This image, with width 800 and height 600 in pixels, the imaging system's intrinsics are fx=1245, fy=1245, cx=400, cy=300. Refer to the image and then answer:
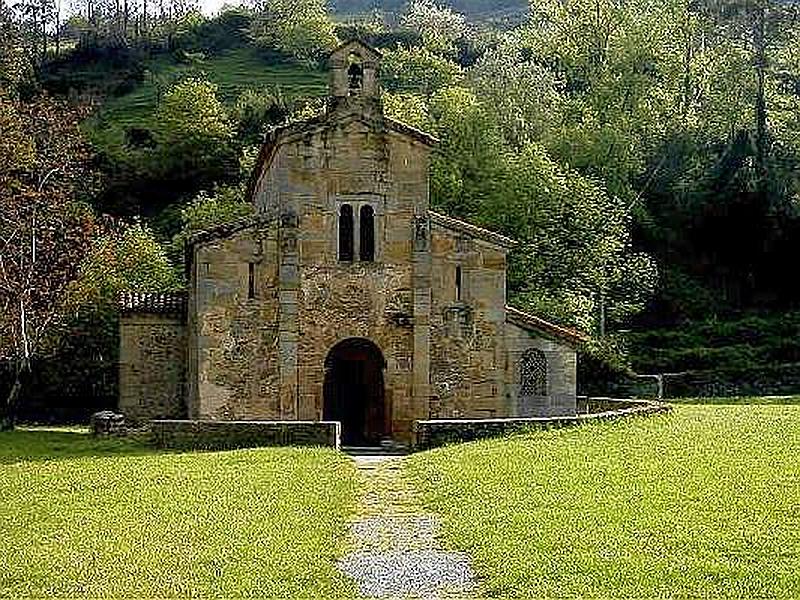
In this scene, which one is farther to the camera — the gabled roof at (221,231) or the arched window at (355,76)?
the arched window at (355,76)

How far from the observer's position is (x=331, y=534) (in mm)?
16109

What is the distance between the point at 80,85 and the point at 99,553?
3376 inches

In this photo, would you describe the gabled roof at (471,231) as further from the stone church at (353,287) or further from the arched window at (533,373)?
the arched window at (533,373)

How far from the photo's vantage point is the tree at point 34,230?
40.9m

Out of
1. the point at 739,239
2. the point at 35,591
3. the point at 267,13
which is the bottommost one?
the point at 35,591

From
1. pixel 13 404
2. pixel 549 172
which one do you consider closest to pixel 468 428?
pixel 13 404

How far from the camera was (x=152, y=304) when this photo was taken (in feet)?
126

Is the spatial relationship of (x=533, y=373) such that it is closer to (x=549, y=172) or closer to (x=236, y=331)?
(x=236, y=331)

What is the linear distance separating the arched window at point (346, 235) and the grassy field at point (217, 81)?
169 feet

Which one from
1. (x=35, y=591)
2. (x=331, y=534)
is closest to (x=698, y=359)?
(x=331, y=534)

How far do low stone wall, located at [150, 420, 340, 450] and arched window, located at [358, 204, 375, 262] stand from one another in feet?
20.1

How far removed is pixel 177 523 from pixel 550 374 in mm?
19562

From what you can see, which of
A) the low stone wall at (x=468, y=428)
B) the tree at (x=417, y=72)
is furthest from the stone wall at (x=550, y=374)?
the tree at (x=417, y=72)

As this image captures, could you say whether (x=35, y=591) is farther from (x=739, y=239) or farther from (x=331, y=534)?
(x=739, y=239)
